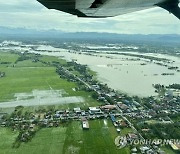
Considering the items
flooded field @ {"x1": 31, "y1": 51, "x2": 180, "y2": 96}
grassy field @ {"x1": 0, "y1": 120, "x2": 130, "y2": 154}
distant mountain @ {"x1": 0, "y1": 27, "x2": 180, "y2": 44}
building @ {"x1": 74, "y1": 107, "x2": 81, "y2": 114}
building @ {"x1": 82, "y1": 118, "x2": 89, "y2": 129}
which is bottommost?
grassy field @ {"x1": 0, "y1": 120, "x2": 130, "y2": 154}

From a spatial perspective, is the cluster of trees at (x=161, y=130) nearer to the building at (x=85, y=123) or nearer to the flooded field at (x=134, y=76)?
the building at (x=85, y=123)

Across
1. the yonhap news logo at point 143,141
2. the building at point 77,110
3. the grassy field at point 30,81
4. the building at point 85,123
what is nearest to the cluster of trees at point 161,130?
the yonhap news logo at point 143,141

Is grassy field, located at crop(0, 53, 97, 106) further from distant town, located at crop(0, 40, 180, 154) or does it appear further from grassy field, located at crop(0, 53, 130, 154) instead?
distant town, located at crop(0, 40, 180, 154)

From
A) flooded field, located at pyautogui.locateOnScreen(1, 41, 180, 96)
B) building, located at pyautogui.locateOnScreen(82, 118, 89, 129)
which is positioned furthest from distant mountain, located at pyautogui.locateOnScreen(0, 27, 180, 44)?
building, located at pyautogui.locateOnScreen(82, 118, 89, 129)

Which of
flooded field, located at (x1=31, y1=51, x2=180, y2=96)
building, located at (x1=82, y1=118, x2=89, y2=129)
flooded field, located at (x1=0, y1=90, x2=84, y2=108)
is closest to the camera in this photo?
building, located at (x1=82, y1=118, x2=89, y2=129)

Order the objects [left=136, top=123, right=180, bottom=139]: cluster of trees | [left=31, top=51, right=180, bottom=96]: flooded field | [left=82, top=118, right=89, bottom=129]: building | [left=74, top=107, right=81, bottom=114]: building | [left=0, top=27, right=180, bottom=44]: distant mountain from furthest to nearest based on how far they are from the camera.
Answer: [left=0, top=27, right=180, bottom=44]: distant mountain < [left=31, top=51, right=180, bottom=96]: flooded field < [left=74, top=107, right=81, bottom=114]: building < [left=82, top=118, right=89, bottom=129]: building < [left=136, top=123, right=180, bottom=139]: cluster of trees

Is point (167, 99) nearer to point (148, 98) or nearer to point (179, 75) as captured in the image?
point (148, 98)

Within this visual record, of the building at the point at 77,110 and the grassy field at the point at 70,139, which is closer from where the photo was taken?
the grassy field at the point at 70,139

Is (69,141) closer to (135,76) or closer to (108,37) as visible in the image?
(135,76)

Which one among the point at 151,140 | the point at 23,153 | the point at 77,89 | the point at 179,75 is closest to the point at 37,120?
the point at 23,153
